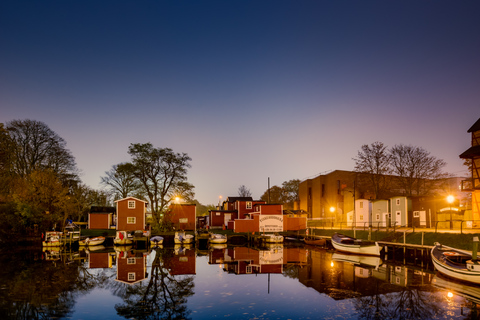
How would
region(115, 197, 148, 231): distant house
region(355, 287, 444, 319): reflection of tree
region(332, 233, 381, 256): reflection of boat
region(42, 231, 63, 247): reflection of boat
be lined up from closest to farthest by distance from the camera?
region(355, 287, 444, 319): reflection of tree < region(332, 233, 381, 256): reflection of boat < region(42, 231, 63, 247): reflection of boat < region(115, 197, 148, 231): distant house

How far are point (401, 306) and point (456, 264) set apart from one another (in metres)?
9.28

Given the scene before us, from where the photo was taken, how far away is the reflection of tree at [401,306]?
586 inches

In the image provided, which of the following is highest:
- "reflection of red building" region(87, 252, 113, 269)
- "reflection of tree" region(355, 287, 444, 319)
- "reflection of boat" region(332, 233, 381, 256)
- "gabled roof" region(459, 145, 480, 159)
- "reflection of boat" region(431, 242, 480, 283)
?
"gabled roof" region(459, 145, 480, 159)

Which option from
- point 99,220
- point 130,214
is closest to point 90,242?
point 130,214

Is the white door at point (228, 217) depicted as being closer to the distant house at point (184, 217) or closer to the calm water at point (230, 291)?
the distant house at point (184, 217)

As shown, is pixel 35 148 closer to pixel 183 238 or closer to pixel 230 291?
pixel 183 238

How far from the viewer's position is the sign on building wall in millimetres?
58312

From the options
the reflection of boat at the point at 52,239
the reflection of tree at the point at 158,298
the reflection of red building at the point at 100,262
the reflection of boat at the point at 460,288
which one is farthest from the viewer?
the reflection of boat at the point at 52,239

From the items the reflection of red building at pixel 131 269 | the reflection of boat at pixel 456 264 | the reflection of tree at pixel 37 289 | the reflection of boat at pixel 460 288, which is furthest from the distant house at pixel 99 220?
the reflection of boat at pixel 460 288

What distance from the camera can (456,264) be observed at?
74.5ft

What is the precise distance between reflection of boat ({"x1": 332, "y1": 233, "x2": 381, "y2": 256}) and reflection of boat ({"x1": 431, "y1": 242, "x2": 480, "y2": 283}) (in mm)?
8968

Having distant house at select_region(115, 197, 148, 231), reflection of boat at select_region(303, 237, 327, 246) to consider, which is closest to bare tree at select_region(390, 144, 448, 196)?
reflection of boat at select_region(303, 237, 327, 246)

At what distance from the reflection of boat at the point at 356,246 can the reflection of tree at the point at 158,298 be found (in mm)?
19769

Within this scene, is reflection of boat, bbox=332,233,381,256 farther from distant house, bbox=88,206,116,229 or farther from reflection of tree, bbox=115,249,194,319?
distant house, bbox=88,206,116,229
